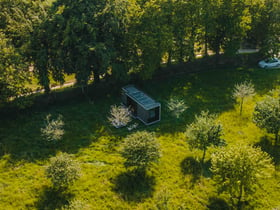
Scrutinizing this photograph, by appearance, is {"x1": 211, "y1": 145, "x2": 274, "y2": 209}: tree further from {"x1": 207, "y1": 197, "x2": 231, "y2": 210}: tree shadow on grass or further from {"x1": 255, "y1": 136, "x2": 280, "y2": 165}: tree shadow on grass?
{"x1": 255, "y1": 136, "x2": 280, "y2": 165}: tree shadow on grass

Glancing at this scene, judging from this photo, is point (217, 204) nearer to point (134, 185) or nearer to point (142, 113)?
point (134, 185)

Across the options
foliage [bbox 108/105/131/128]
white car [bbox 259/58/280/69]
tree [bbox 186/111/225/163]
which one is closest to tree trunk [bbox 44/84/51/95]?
foliage [bbox 108/105/131/128]

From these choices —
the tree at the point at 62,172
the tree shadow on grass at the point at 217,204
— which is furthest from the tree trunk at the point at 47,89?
the tree shadow on grass at the point at 217,204

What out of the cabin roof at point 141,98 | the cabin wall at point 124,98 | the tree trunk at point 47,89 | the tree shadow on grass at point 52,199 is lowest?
the tree shadow on grass at point 52,199

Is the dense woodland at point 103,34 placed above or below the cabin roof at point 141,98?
above

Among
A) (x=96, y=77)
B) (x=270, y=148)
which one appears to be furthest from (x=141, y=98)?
(x=270, y=148)

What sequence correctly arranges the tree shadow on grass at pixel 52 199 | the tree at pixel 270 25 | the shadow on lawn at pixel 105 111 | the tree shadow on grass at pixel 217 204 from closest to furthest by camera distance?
the tree shadow on grass at pixel 52 199, the tree shadow on grass at pixel 217 204, the shadow on lawn at pixel 105 111, the tree at pixel 270 25

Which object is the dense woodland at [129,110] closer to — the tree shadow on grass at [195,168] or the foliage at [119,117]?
the tree shadow on grass at [195,168]
